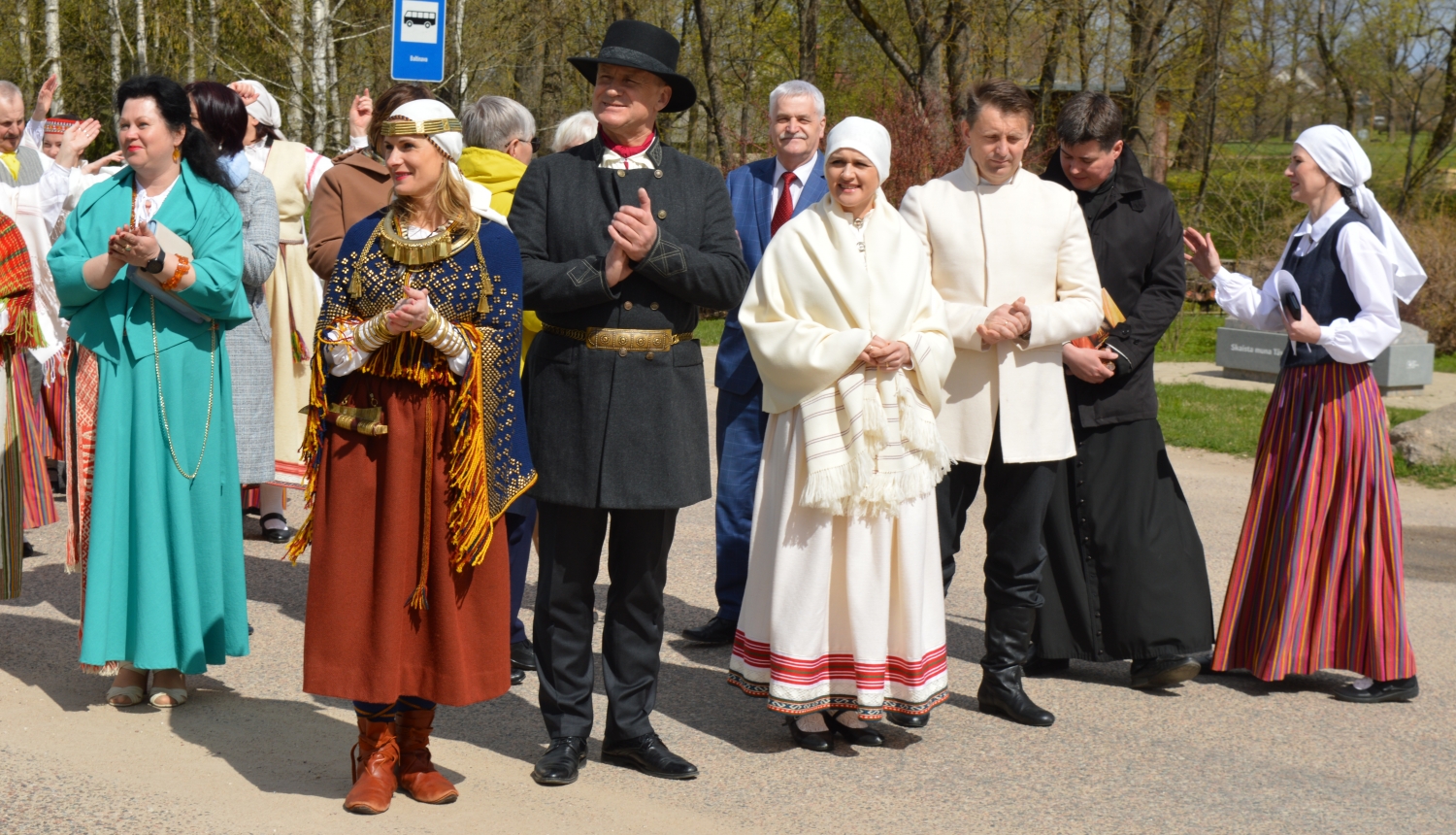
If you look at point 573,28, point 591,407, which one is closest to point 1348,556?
point 591,407

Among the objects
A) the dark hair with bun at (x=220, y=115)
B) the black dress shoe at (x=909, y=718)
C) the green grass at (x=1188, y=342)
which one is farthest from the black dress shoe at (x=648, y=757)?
the green grass at (x=1188, y=342)

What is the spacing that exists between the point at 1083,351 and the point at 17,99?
579cm

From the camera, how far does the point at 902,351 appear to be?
Result: 4246 millimetres

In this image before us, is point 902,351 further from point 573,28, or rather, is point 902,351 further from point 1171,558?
point 573,28

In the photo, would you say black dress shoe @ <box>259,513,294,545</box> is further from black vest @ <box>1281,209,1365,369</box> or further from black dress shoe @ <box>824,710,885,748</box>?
black vest @ <box>1281,209,1365,369</box>

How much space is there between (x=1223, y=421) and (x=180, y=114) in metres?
8.71

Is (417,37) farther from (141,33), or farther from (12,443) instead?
(141,33)

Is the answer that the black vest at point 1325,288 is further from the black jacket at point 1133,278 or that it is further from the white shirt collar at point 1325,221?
the black jacket at point 1133,278

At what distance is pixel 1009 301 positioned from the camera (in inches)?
184

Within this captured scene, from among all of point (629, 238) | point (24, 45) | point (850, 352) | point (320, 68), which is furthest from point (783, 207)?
point (24, 45)

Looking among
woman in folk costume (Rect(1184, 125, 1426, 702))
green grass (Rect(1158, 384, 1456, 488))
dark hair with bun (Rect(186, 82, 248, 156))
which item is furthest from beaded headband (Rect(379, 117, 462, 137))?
green grass (Rect(1158, 384, 1456, 488))

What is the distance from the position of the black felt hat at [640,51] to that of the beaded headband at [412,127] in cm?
44

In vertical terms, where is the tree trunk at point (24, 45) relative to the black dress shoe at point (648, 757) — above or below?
above

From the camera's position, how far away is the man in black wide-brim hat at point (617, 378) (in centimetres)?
408
